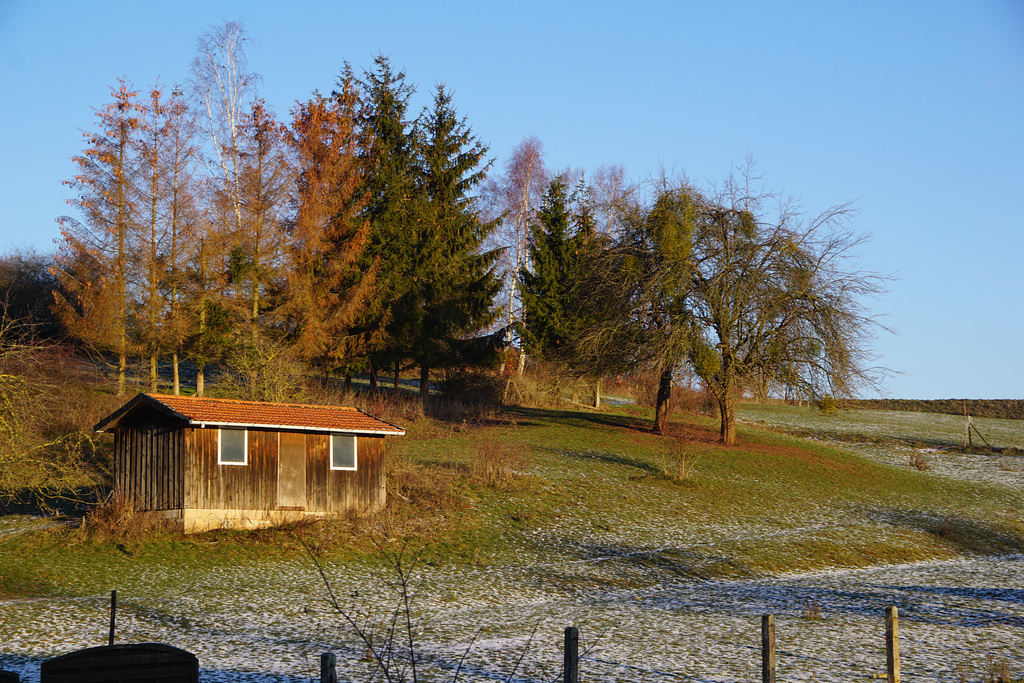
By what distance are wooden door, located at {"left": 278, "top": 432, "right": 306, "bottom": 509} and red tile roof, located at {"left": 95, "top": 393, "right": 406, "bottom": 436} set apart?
2.23 ft

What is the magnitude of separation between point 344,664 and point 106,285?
28.8 meters

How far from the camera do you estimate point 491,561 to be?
22953 millimetres

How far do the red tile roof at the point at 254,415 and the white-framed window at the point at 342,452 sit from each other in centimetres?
56

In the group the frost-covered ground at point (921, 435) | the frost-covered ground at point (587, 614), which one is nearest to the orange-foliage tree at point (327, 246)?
the frost-covered ground at point (587, 614)

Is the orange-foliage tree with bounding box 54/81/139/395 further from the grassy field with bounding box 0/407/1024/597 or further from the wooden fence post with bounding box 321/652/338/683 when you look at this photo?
the wooden fence post with bounding box 321/652/338/683

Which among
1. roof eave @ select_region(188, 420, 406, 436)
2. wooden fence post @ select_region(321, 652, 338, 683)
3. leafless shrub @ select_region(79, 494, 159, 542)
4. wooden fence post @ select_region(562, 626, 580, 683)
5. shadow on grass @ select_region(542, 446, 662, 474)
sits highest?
roof eave @ select_region(188, 420, 406, 436)

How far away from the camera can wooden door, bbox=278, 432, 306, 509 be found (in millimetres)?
25312

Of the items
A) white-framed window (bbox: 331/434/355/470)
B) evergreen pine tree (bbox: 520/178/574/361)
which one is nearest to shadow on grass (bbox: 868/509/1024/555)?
white-framed window (bbox: 331/434/355/470)

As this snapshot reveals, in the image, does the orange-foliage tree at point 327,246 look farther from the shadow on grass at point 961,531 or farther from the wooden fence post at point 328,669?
the wooden fence post at point 328,669

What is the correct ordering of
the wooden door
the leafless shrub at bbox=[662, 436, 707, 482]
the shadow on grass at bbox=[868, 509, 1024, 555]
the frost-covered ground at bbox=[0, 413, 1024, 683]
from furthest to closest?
the leafless shrub at bbox=[662, 436, 707, 482], the shadow on grass at bbox=[868, 509, 1024, 555], the wooden door, the frost-covered ground at bbox=[0, 413, 1024, 683]

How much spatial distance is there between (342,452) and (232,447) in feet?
11.3

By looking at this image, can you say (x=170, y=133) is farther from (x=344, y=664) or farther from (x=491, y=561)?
(x=344, y=664)

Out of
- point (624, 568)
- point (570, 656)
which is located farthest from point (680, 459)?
point (570, 656)

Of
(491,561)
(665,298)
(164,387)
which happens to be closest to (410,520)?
(491,561)
